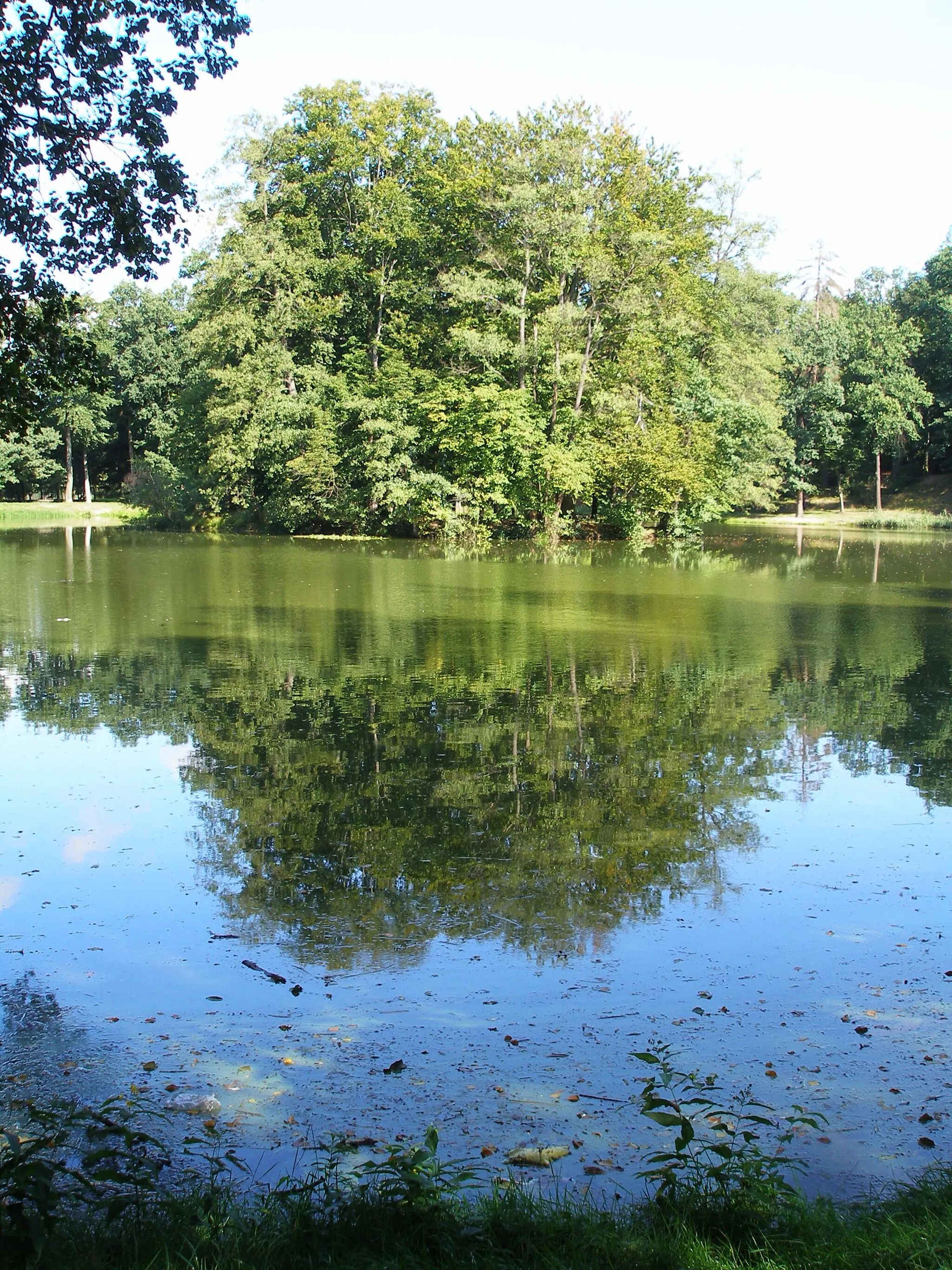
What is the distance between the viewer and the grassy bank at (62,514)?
57.5 meters

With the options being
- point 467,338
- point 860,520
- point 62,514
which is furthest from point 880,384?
point 62,514

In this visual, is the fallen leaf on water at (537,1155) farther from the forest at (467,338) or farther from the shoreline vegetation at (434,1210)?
the forest at (467,338)

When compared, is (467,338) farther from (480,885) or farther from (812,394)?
(480,885)

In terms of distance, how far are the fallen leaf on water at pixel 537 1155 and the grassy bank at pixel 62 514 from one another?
5277 cm

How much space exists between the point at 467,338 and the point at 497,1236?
37614 mm

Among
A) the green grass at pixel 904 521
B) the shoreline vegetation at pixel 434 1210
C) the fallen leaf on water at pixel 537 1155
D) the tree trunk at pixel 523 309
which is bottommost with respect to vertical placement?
the fallen leaf on water at pixel 537 1155

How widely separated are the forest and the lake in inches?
989

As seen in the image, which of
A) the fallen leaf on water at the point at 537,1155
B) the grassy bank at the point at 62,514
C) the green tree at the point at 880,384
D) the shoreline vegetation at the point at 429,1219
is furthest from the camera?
the green tree at the point at 880,384

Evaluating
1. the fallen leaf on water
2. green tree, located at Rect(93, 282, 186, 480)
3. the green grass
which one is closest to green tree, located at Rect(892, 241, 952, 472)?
the green grass

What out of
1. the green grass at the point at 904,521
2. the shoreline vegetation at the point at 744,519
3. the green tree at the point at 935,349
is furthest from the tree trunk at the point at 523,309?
the green tree at the point at 935,349

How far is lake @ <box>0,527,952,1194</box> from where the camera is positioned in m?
4.51

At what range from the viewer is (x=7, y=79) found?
288 inches

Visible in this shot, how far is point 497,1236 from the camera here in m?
3.30

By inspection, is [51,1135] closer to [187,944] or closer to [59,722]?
[187,944]
